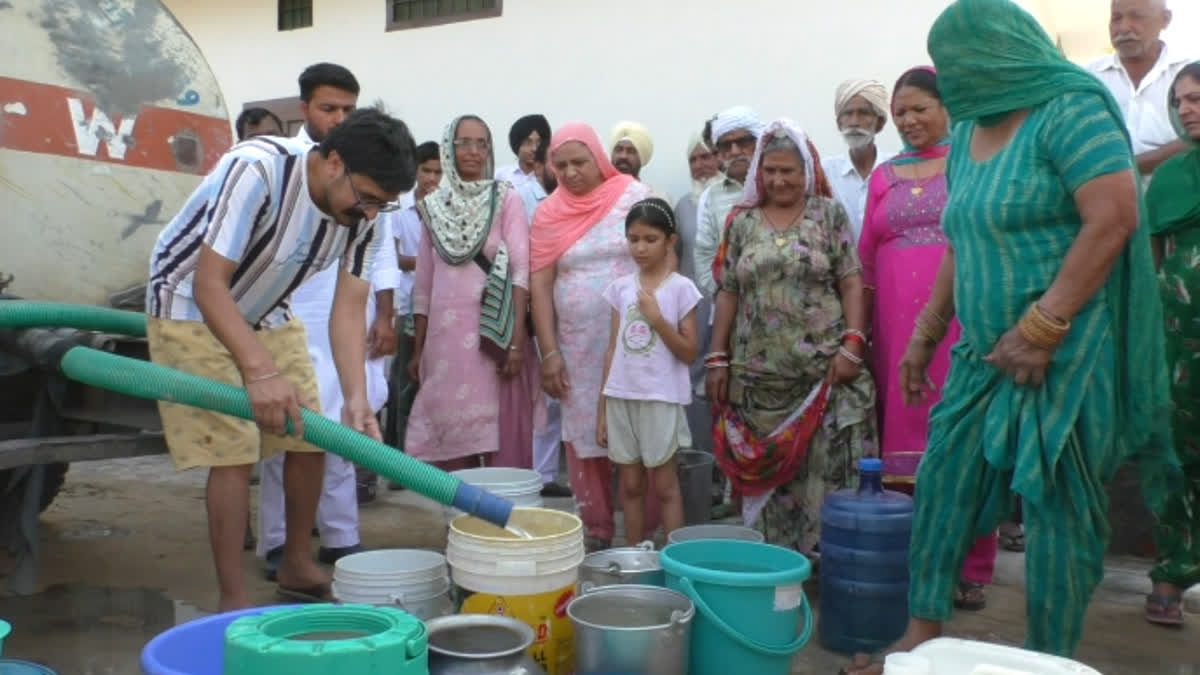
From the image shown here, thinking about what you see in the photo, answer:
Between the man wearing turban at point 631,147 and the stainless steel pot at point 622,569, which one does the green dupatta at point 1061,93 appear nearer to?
the stainless steel pot at point 622,569

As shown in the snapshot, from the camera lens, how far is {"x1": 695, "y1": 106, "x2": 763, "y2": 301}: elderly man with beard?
Result: 4590 millimetres

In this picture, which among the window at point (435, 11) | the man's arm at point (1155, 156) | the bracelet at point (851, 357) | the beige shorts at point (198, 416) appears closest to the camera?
the beige shorts at point (198, 416)

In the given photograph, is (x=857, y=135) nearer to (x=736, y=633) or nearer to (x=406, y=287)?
(x=736, y=633)

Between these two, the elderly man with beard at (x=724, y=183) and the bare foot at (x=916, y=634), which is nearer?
the bare foot at (x=916, y=634)

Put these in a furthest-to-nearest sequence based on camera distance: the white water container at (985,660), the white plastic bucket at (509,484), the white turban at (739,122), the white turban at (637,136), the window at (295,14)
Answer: the window at (295,14) < the white turban at (637,136) < the white turban at (739,122) < the white plastic bucket at (509,484) < the white water container at (985,660)

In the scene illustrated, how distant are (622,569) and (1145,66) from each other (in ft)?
10.6

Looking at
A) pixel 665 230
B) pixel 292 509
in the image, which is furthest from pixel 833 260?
pixel 292 509

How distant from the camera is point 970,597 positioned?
3.37 m

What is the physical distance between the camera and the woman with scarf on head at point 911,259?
330cm

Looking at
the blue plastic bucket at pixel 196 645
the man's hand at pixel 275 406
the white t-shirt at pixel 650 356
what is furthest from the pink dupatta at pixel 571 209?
the blue plastic bucket at pixel 196 645

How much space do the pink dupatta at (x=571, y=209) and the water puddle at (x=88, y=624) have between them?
188cm

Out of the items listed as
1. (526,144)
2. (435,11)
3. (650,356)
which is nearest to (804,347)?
(650,356)

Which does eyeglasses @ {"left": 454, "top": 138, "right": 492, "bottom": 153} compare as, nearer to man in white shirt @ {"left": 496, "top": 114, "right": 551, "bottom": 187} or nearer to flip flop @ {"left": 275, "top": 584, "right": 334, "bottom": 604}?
man in white shirt @ {"left": 496, "top": 114, "right": 551, "bottom": 187}

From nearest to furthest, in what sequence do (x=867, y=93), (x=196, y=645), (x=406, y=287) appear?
(x=196, y=645) → (x=867, y=93) → (x=406, y=287)
